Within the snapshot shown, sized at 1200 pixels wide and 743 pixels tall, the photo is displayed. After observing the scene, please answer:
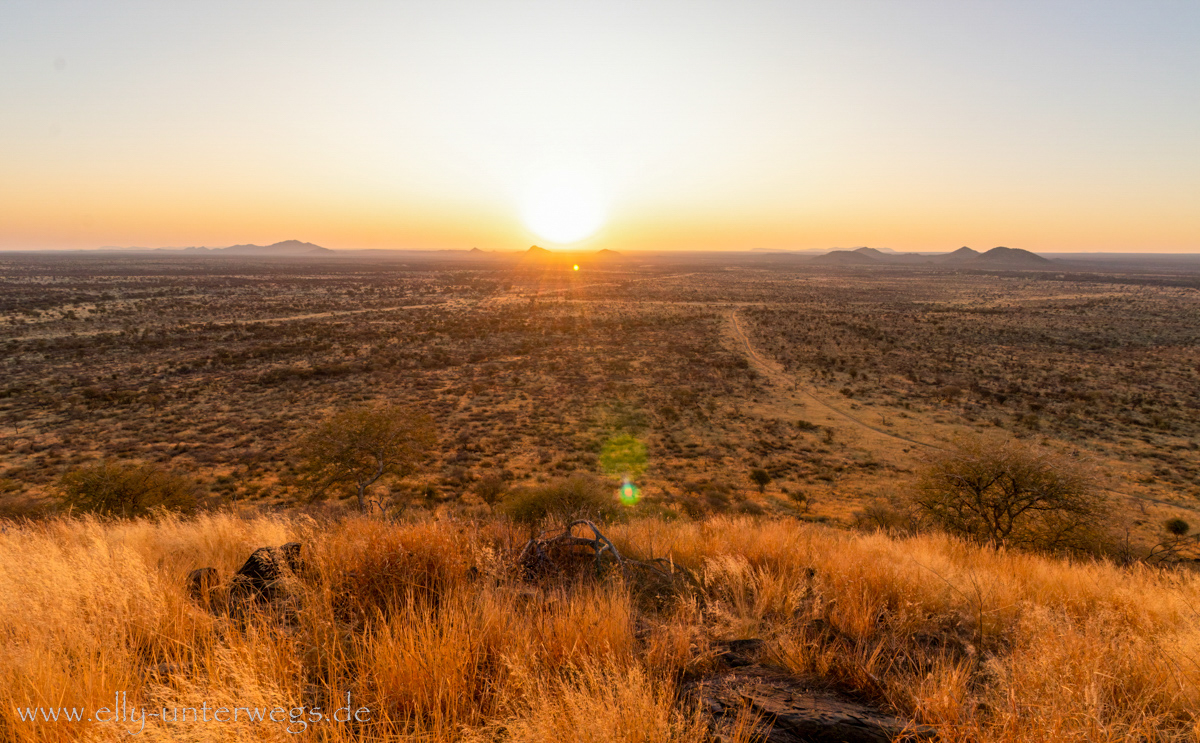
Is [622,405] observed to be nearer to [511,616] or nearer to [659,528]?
[659,528]

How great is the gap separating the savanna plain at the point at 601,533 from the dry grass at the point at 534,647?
3cm

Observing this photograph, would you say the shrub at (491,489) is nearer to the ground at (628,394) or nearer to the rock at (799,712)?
the ground at (628,394)

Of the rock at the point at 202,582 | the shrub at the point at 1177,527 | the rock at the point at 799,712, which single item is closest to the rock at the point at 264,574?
the rock at the point at 202,582

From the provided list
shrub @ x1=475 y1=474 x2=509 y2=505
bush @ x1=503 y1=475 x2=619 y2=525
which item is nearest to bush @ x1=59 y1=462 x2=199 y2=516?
shrub @ x1=475 y1=474 x2=509 y2=505

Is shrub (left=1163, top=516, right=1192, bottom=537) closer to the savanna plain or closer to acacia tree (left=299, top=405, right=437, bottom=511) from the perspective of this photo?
the savanna plain

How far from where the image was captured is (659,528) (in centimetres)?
718

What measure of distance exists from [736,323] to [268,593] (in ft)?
170

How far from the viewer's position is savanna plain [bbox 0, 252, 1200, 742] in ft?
8.30

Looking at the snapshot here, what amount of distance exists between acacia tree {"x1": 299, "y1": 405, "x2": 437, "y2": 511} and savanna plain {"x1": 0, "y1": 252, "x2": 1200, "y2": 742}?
0.40ft

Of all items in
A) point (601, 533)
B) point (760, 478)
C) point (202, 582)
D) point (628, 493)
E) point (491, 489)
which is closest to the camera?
point (202, 582)

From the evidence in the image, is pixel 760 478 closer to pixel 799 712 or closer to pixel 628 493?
pixel 628 493

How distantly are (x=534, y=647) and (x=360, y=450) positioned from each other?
1262 cm

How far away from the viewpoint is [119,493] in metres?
11.1

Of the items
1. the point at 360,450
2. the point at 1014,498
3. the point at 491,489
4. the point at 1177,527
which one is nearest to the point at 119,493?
the point at 360,450
